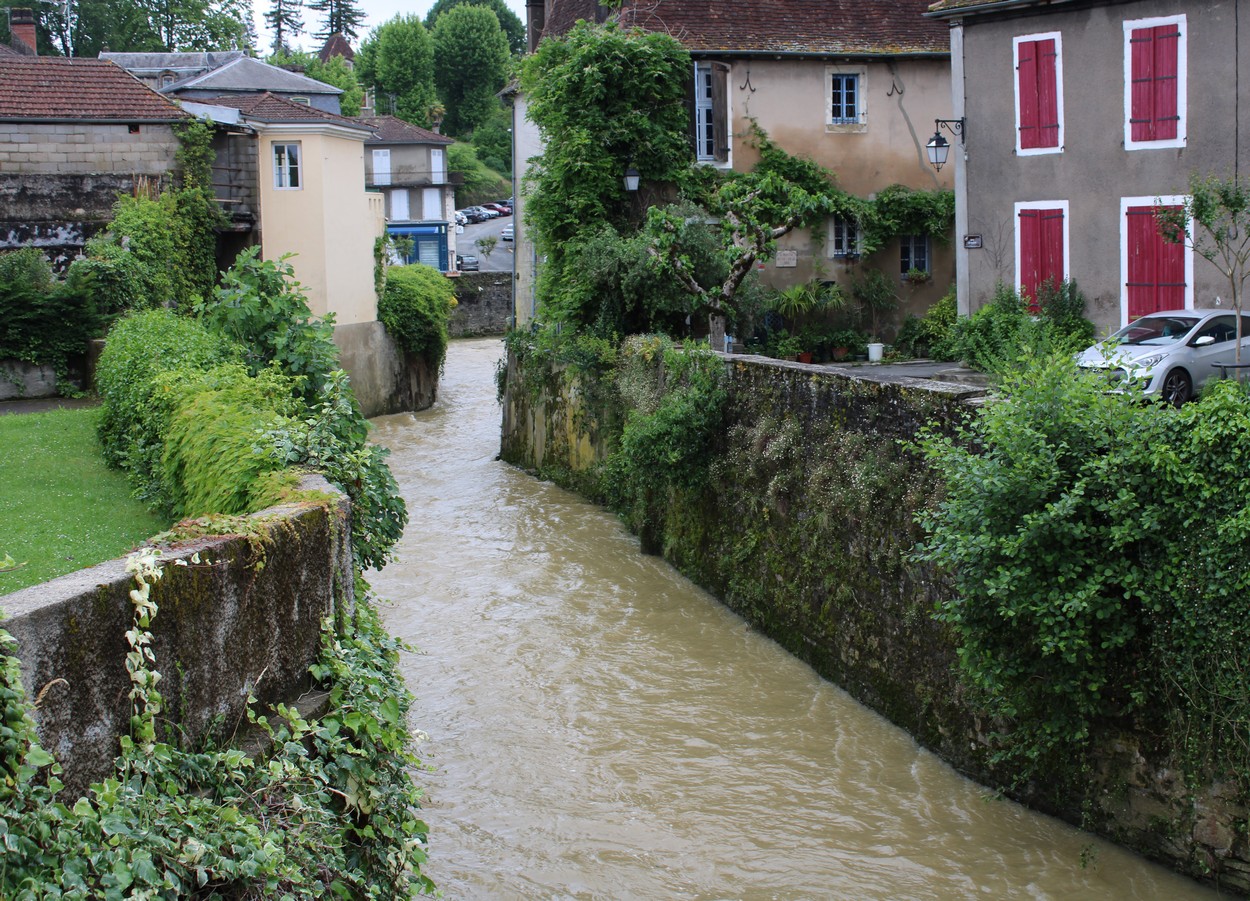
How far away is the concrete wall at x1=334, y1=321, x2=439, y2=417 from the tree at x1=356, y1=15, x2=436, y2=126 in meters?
42.1

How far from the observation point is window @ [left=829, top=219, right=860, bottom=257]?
24.9 meters

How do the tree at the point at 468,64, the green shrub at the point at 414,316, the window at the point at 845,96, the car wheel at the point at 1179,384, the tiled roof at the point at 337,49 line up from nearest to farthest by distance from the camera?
1. the car wheel at the point at 1179,384
2. the window at the point at 845,96
3. the green shrub at the point at 414,316
4. the tree at the point at 468,64
5. the tiled roof at the point at 337,49

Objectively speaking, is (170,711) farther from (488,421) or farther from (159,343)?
(488,421)

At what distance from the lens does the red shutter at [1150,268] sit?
18.1 meters

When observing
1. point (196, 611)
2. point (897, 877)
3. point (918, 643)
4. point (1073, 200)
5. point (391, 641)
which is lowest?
point (897, 877)

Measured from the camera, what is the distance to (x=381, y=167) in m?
61.0

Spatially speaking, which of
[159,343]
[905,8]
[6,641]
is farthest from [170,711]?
[905,8]

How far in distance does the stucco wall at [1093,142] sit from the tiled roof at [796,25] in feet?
16.5

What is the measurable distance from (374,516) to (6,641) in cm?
504

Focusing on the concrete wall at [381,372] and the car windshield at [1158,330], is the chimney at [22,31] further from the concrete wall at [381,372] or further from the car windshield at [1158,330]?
the car windshield at [1158,330]

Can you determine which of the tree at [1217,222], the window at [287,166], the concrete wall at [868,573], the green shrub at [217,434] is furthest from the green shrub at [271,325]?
the window at [287,166]

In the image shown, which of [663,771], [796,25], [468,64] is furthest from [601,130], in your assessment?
[468,64]

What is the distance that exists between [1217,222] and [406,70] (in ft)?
200

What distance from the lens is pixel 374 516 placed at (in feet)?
30.0
